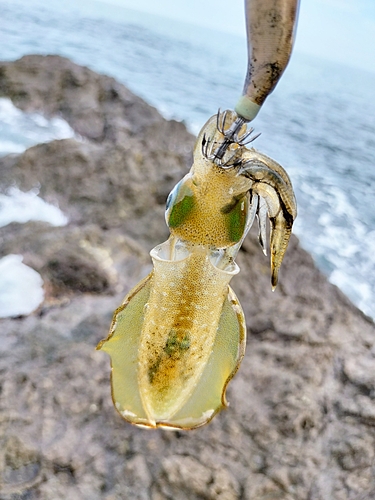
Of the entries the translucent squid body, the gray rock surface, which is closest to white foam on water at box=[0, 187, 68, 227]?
the gray rock surface

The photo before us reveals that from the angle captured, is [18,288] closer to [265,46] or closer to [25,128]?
[265,46]

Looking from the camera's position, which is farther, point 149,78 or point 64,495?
point 149,78

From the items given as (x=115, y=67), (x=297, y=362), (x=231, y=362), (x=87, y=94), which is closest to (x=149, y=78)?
(x=115, y=67)

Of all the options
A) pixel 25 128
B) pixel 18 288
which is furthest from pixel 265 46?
pixel 25 128

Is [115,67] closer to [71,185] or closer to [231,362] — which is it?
[71,185]

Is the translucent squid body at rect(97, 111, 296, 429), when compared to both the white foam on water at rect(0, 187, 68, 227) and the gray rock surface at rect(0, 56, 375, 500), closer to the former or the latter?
the gray rock surface at rect(0, 56, 375, 500)

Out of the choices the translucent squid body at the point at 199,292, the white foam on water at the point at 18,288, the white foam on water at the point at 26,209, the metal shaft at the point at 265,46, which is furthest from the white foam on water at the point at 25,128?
the metal shaft at the point at 265,46
